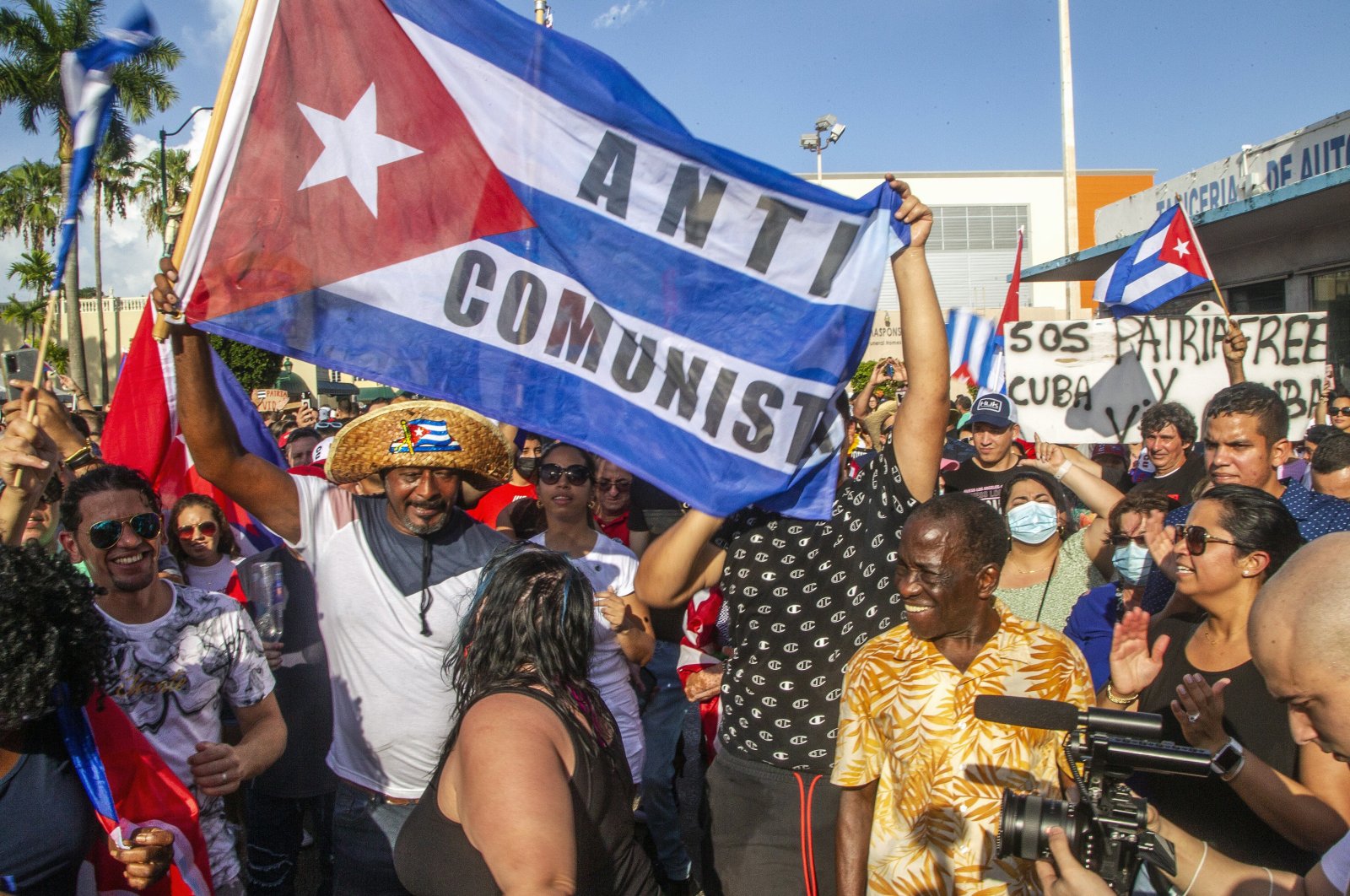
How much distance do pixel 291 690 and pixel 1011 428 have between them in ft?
14.8

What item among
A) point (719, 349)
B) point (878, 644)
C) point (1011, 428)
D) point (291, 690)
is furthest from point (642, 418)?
point (1011, 428)

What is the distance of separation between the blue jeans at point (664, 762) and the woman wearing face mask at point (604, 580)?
74cm

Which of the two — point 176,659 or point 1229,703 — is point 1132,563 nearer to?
point 1229,703

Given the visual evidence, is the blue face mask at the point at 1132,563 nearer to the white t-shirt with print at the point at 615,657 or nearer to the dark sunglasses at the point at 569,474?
the white t-shirt with print at the point at 615,657

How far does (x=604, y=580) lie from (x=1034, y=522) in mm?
1866

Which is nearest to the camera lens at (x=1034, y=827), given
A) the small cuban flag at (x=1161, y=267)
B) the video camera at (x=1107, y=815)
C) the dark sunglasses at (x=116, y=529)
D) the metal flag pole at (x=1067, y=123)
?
the video camera at (x=1107, y=815)

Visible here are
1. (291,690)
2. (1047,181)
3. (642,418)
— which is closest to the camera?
(642,418)

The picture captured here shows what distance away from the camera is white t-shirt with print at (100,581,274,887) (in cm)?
277

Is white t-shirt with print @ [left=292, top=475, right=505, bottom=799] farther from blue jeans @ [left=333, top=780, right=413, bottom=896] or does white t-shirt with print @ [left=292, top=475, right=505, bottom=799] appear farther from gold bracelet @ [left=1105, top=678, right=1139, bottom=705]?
gold bracelet @ [left=1105, top=678, right=1139, bottom=705]

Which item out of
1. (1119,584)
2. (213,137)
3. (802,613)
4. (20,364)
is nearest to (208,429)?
(213,137)

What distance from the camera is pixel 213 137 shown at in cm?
284

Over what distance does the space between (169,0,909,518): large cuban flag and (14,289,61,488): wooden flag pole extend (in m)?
0.54

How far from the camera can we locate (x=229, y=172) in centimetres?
287

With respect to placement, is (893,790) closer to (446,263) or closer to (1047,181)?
(446,263)
